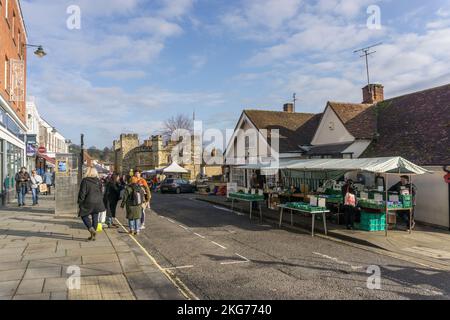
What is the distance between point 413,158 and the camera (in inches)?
544

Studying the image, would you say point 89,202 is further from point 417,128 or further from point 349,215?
point 417,128

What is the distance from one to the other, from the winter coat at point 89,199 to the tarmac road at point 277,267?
154cm

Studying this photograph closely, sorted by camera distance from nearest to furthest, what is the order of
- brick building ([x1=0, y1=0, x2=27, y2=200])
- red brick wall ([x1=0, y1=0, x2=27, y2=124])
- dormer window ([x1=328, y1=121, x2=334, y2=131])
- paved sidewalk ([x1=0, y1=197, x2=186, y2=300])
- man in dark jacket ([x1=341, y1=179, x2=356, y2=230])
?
paved sidewalk ([x1=0, y1=197, x2=186, y2=300]), man in dark jacket ([x1=341, y1=179, x2=356, y2=230]), red brick wall ([x1=0, y1=0, x2=27, y2=124]), brick building ([x1=0, y1=0, x2=27, y2=200]), dormer window ([x1=328, y1=121, x2=334, y2=131])

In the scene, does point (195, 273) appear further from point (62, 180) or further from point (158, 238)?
point (62, 180)

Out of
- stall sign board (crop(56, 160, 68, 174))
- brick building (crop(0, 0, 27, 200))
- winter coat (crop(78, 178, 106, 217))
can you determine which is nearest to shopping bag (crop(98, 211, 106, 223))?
winter coat (crop(78, 178, 106, 217))

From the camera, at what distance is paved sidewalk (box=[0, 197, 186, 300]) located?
5277 mm

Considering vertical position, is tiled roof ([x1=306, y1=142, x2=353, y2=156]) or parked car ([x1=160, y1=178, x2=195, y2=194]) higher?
tiled roof ([x1=306, y1=142, x2=353, y2=156])

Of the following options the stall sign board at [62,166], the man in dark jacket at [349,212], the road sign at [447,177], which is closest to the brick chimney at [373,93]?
the road sign at [447,177]

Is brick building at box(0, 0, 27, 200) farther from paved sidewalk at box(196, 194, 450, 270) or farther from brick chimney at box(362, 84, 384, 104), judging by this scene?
brick chimney at box(362, 84, 384, 104)

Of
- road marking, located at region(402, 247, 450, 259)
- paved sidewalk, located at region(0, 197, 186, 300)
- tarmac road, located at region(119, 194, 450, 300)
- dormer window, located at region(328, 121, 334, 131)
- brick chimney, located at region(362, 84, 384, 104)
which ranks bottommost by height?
road marking, located at region(402, 247, 450, 259)

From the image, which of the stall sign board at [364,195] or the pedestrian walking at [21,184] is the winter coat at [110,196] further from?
the stall sign board at [364,195]

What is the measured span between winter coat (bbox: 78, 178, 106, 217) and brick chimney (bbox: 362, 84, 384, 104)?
1980cm

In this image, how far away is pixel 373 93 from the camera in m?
23.9
